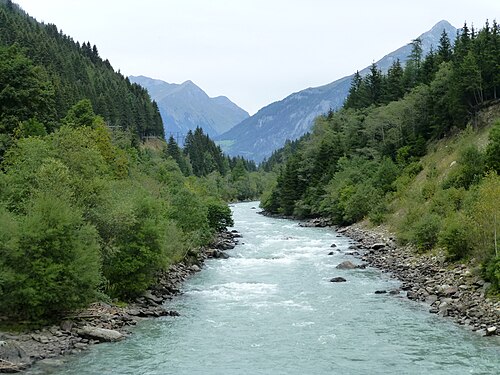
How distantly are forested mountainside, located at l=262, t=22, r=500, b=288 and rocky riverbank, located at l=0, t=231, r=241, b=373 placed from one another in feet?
66.5

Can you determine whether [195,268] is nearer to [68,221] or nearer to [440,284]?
[440,284]

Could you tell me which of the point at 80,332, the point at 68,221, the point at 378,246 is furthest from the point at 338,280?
the point at 68,221

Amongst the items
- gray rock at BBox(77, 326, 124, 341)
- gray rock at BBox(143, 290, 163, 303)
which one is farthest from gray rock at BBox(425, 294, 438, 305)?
gray rock at BBox(77, 326, 124, 341)

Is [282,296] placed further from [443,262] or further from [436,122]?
[436,122]

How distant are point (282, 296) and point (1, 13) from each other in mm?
117611

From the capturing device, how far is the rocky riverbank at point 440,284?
28578mm

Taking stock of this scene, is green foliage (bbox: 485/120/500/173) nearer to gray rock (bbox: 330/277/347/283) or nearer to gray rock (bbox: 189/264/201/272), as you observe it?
gray rock (bbox: 330/277/347/283)

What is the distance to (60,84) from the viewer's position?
9344cm

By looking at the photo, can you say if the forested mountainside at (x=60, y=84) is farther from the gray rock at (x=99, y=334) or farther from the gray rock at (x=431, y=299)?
the gray rock at (x=431, y=299)

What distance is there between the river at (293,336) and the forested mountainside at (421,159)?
6626mm

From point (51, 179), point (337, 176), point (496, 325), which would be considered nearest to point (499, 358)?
point (496, 325)

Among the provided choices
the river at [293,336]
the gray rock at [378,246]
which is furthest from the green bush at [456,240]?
the gray rock at [378,246]

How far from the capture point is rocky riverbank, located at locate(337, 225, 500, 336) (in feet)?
93.8

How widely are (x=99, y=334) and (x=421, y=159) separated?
61.8 metres
